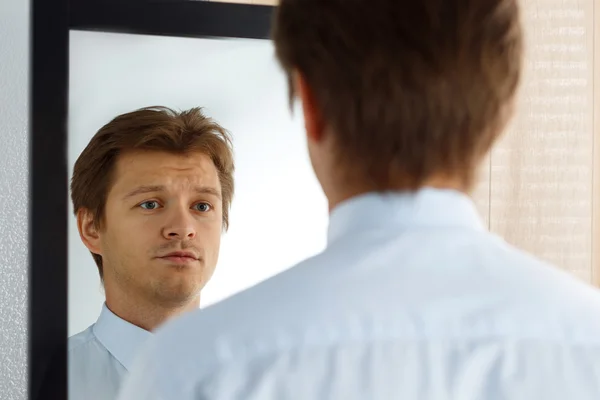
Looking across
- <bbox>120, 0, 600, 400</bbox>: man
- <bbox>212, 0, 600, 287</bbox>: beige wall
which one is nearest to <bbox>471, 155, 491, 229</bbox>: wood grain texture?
<bbox>212, 0, 600, 287</bbox>: beige wall

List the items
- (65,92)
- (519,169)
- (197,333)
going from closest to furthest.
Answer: (197,333)
(65,92)
(519,169)

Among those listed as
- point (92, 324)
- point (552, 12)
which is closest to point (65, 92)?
point (92, 324)

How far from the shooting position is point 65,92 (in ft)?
3.17

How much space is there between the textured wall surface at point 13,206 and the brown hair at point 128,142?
118 millimetres

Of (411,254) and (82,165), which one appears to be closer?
(411,254)

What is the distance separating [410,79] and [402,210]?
0.08 meters

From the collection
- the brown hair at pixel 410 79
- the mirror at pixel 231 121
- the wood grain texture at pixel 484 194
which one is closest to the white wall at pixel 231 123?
the mirror at pixel 231 121

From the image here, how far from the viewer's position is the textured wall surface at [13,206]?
1.04m

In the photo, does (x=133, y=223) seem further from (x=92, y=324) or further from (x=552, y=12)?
(x=552, y=12)

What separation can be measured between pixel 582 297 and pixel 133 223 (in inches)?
21.4

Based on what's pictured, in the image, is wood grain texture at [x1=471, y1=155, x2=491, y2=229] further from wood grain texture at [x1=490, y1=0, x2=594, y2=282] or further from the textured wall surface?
the textured wall surface

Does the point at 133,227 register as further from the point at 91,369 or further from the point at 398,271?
the point at 398,271

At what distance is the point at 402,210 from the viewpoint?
59cm

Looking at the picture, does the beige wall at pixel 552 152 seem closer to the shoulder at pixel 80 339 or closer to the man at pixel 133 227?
the man at pixel 133 227
